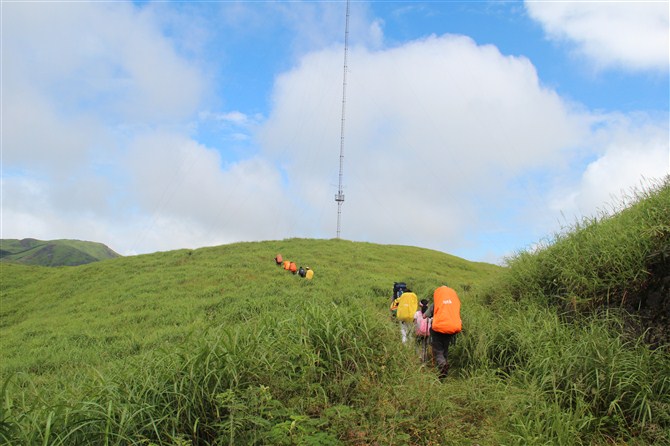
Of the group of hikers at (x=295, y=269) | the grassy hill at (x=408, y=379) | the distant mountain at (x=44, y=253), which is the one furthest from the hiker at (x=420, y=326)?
the distant mountain at (x=44, y=253)

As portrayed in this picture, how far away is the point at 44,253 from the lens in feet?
568

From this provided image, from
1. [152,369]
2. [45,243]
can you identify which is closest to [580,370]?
[152,369]

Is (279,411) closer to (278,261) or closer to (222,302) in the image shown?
(222,302)

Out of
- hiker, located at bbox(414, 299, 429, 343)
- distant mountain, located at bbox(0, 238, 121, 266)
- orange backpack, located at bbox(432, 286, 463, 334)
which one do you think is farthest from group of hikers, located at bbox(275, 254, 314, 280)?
distant mountain, located at bbox(0, 238, 121, 266)

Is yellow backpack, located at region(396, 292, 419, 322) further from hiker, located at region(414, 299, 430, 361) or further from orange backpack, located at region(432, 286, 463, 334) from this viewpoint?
orange backpack, located at region(432, 286, 463, 334)

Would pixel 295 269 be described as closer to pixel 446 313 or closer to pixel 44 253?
pixel 446 313

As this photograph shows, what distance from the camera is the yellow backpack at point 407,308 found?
8.86 metres

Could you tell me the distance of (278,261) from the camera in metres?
24.1

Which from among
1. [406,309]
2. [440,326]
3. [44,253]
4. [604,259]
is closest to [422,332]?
[440,326]

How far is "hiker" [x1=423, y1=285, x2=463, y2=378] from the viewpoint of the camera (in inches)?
280

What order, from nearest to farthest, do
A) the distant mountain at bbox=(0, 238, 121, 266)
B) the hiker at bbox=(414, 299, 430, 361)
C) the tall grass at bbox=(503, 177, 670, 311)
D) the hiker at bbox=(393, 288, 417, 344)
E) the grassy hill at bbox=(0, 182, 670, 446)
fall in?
the grassy hill at bbox=(0, 182, 670, 446) → the tall grass at bbox=(503, 177, 670, 311) → the hiker at bbox=(414, 299, 430, 361) → the hiker at bbox=(393, 288, 417, 344) → the distant mountain at bbox=(0, 238, 121, 266)

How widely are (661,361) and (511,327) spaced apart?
229cm

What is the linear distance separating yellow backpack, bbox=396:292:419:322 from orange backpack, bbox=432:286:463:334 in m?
1.40

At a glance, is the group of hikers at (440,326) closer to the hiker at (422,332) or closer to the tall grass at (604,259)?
the hiker at (422,332)
